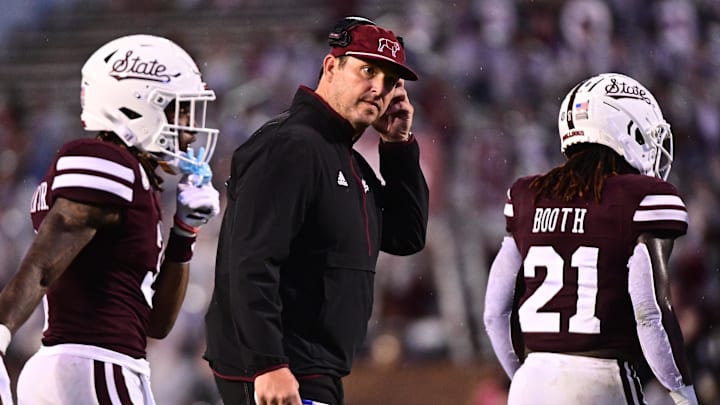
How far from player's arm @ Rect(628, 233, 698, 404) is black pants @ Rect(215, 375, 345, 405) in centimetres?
76

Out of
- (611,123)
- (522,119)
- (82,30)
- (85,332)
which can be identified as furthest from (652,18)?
(85,332)

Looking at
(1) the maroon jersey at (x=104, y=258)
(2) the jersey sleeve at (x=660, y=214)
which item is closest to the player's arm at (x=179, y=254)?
(1) the maroon jersey at (x=104, y=258)

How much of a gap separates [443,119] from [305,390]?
5.19m

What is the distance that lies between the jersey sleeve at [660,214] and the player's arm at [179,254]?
1116mm

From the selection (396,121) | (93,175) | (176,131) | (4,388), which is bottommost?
(4,388)

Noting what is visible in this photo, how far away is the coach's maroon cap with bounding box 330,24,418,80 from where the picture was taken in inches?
112

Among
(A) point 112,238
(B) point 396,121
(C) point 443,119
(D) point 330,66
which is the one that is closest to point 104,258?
(A) point 112,238

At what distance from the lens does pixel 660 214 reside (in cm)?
287

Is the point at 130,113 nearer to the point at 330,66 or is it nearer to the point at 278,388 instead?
the point at 330,66

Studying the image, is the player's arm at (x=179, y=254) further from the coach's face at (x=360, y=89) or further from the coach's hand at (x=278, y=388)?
the coach's hand at (x=278, y=388)

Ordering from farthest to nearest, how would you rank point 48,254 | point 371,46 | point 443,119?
point 443,119 < point 371,46 < point 48,254

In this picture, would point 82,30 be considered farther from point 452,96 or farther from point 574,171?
point 574,171

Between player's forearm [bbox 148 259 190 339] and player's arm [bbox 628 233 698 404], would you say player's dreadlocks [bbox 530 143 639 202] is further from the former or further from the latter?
player's forearm [bbox 148 259 190 339]

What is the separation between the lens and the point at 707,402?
241 inches
